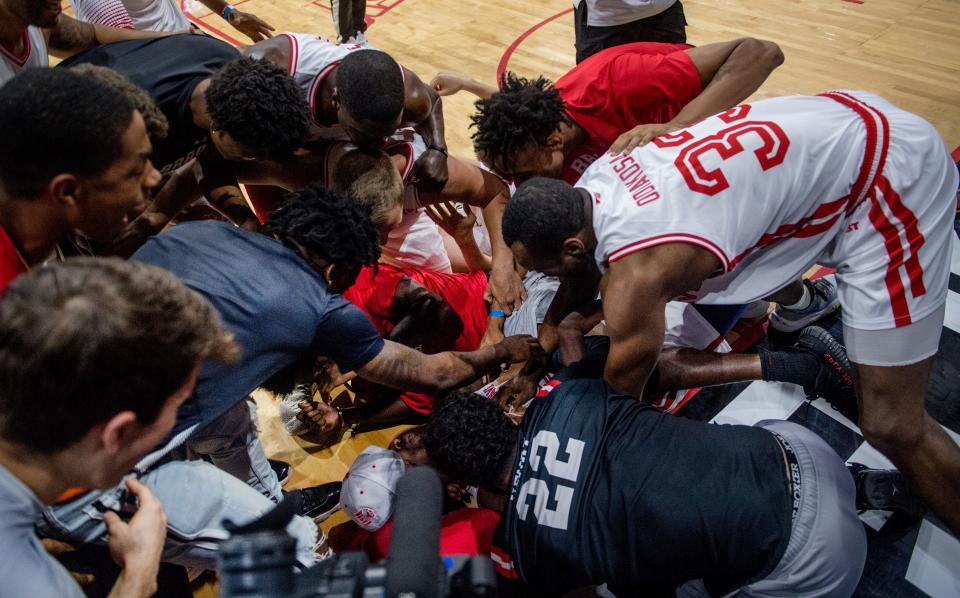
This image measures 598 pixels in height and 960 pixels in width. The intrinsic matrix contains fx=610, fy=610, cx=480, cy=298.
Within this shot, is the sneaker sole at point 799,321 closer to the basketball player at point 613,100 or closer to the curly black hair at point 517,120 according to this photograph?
the basketball player at point 613,100

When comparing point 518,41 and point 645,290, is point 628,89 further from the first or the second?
point 518,41

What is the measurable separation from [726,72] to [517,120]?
0.97 m

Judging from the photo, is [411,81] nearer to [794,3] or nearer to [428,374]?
[428,374]

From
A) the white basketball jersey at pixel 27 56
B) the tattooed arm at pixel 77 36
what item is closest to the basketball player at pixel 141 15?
the tattooed arm at pixel 77 36

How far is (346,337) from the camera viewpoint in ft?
6.54

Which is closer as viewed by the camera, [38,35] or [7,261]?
[7,261]

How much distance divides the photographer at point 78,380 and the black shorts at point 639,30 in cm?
322

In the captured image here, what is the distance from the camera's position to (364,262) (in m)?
2.09

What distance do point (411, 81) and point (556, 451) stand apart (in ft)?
6.74

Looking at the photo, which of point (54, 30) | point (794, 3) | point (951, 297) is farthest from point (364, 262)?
point (794, 3)

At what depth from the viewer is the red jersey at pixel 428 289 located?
109 inches

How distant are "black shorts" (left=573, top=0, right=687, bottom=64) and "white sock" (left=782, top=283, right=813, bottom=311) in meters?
1.74

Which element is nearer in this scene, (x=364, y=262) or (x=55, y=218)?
(x=55, y=218)

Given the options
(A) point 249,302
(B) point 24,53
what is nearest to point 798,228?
(A) point 249,302
